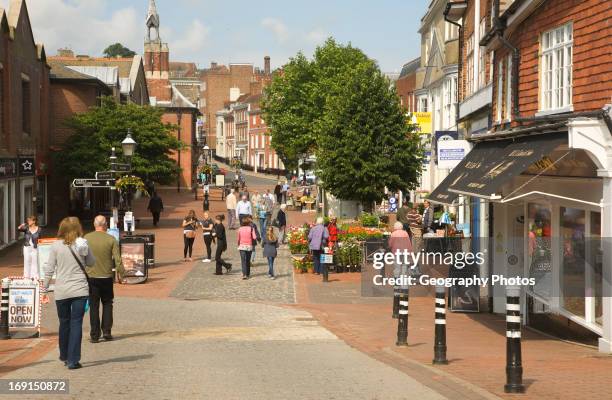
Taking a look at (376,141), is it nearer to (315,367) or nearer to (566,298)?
(566,298)

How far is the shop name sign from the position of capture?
18688 mm

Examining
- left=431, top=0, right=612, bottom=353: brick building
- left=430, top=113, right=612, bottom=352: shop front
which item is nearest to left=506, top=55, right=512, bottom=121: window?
left=431, top=0, right=612, bottom=353: brick building

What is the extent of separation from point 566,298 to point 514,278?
1552mm

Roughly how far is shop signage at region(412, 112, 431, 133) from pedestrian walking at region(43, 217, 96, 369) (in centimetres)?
2737

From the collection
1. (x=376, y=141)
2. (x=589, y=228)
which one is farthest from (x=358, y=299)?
(x=376, y=141)

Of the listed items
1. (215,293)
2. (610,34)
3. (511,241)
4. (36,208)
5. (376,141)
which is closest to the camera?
(610,34)

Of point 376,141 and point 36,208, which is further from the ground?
point 376,141

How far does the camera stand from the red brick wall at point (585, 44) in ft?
40.9

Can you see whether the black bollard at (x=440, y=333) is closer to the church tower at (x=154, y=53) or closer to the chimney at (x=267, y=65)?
the church tower at (x=154, y=53)

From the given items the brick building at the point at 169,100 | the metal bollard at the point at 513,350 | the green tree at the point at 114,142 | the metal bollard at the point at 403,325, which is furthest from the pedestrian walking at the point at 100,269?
the brick building at the point at 169,100

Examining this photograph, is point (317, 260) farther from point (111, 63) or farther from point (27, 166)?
point (111, 63)

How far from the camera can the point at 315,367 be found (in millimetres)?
11008

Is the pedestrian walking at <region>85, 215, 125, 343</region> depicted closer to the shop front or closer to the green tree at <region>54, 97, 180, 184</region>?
the shop front

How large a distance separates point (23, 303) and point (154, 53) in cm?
9570
